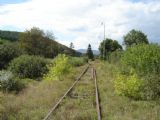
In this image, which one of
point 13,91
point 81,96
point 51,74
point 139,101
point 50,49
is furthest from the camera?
point 50,49

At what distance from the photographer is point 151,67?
68.6 ft

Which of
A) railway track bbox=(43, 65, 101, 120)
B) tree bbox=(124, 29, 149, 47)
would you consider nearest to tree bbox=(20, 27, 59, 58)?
tree bbox=(124, 29, 149, 47)

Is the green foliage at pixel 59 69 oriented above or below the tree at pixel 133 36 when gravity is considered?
below

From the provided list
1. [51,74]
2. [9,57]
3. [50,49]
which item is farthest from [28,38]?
[51,74]

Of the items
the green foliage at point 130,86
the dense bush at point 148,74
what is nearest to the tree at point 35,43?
the dense bush at point 148,74

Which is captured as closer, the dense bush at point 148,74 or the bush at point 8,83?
the dense bush at point 148,74

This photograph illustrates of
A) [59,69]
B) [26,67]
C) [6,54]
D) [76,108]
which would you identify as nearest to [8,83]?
[76,108]

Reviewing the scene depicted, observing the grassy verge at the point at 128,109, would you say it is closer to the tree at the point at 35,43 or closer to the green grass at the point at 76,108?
the green grass at the point at 76,108

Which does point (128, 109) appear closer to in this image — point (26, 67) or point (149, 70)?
point (149, 70)

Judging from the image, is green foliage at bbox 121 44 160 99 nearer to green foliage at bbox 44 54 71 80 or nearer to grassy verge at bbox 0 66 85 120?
grassy verge at bbox 0 66 85 120

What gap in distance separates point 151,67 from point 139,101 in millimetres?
4924

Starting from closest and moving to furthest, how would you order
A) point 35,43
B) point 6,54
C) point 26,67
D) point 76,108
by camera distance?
point 76,108
point 26,67
point 6,54
point 35,43

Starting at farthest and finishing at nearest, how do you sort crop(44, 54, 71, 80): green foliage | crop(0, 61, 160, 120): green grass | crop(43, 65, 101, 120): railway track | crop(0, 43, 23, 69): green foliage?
crop(0, 43, 23, 69): green foliage, crop(44, 54, 71, 80): green foliage, crop(0, 61, 160, 120): green grass, crop(43, 65, 101, 120): railway track

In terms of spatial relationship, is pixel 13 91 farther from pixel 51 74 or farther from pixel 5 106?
pixel 51 74
